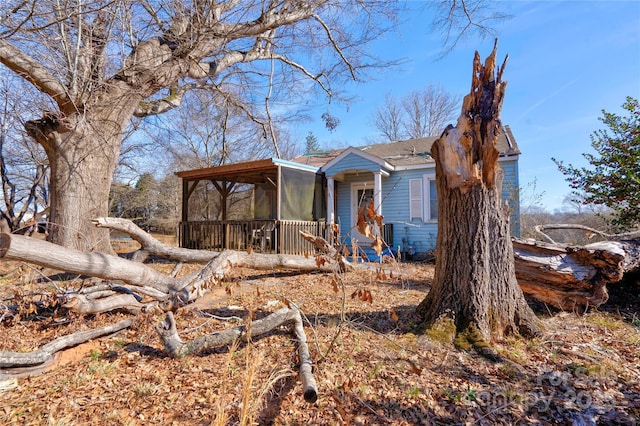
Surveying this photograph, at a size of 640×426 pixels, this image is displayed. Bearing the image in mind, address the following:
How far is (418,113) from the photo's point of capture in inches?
915

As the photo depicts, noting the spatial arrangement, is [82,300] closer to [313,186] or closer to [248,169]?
[248,169]

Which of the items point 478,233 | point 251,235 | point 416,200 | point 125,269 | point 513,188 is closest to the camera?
point 478,233

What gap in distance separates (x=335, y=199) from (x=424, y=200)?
3.24 m

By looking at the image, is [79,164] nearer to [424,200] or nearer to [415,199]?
[415,199]

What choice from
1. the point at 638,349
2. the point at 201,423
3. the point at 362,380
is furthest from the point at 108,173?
the point at 638,349

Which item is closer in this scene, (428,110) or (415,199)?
(415,199)

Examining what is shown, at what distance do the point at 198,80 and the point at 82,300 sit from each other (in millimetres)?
6474

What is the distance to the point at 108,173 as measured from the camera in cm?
662

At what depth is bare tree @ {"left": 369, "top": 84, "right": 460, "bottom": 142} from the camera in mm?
22469

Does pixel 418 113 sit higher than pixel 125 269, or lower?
higher

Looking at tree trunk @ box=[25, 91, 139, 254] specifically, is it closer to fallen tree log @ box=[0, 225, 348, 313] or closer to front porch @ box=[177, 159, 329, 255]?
fallen tree log @ box=[0, 225, 348, 313]

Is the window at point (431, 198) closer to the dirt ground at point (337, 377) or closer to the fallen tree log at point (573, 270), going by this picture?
the fallen tree log at point (573, 270)

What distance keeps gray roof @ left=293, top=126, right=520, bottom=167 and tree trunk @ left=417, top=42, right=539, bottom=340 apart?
21.1ft

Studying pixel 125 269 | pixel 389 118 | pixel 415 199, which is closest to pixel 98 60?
pixel 125 269
